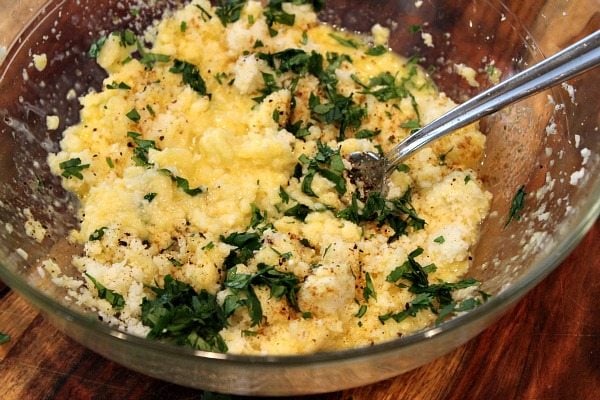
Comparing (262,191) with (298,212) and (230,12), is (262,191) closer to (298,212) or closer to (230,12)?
(298,212)

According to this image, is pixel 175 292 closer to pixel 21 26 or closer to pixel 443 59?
pixel 21 26

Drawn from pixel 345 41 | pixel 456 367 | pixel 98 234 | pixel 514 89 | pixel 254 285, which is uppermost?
pixel 514 89

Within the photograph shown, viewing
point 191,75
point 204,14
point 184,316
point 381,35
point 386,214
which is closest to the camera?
point 184,316

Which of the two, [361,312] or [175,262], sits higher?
[175,262]

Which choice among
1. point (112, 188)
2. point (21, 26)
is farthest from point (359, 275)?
point (21, 26)

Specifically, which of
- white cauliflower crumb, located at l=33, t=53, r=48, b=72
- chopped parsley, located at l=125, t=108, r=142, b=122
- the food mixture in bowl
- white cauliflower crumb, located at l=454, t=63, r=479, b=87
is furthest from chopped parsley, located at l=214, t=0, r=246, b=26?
white cauliflower crumb, located at l=454, t=63, r=479, b=87

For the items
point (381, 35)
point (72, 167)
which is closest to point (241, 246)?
point (72, 167)
